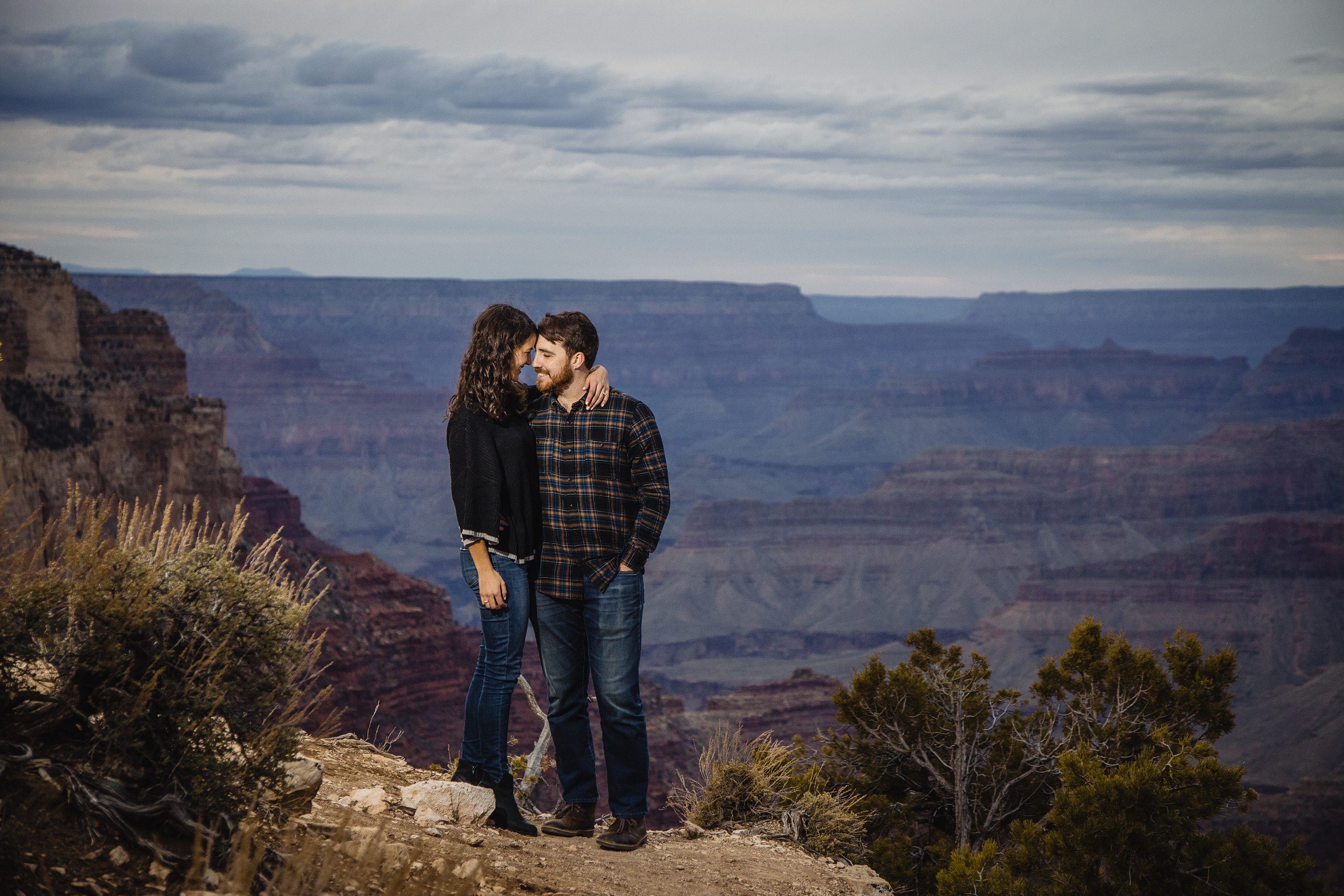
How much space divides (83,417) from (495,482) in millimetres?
32880

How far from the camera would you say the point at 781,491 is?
602 feet

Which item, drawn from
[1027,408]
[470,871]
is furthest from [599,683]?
[1027,408]

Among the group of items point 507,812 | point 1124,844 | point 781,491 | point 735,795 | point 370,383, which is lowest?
point 781,491

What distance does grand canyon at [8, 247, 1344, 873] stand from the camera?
132 ft

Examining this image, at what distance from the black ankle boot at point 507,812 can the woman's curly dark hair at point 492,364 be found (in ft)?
5.82

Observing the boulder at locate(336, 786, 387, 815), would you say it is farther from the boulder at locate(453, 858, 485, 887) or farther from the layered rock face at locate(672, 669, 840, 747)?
the layered rock face at locate(672, 669, 840, 747)

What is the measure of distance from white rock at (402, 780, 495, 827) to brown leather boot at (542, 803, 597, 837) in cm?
43

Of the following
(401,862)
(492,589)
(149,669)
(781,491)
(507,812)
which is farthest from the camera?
(781,491)

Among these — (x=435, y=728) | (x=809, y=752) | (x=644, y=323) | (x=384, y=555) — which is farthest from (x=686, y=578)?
(x=809, y=752)

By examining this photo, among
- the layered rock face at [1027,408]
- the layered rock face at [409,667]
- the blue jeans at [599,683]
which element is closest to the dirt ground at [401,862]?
the blue jeans at [599,683]

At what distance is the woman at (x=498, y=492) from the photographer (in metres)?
6.03

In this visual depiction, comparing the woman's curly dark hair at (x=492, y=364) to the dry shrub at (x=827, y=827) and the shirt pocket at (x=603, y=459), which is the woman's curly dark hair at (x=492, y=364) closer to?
the shirt pocket at (x=603, y=459)

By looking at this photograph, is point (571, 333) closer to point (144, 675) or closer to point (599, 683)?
point (599, 683)

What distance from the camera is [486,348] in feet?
20.0
